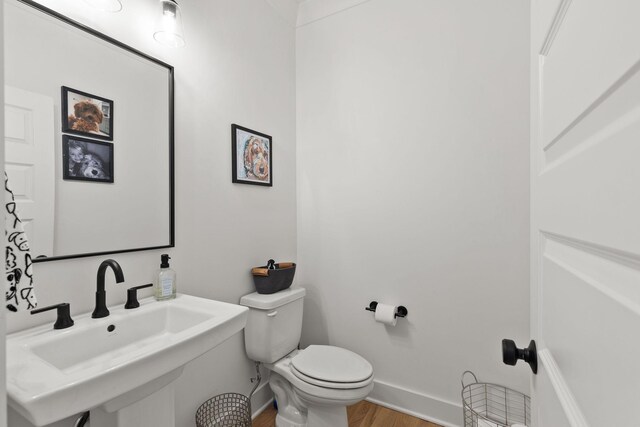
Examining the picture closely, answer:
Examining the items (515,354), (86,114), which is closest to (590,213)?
(515,354)

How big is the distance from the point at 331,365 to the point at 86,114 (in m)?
1.57

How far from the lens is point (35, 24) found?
3.11 ft

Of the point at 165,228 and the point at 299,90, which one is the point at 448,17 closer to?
the point at 299,90

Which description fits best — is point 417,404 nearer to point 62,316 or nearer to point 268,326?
point 268,326

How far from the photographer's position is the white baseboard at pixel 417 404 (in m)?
1.67

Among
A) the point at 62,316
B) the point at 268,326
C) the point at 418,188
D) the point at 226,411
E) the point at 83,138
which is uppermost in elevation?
the point at 83,138

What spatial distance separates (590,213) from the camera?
0.35 meters

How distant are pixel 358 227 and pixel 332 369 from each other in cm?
87

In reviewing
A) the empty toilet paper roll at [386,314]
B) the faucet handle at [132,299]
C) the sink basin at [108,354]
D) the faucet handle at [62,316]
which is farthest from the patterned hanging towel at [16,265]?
the empty toilet paper roll at [386,314]

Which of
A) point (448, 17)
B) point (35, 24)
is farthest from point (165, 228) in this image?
point (448, 17)

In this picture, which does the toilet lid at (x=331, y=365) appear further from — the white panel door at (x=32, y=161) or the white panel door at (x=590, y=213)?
the white panel door at (x=32, y=161)

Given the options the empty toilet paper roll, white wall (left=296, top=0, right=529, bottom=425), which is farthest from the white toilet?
white wall (left=296, top=0, right=529, bottom=425)

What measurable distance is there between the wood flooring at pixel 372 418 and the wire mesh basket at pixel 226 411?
0.91 feet

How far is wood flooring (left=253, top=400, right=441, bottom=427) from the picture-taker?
1.71 meters
